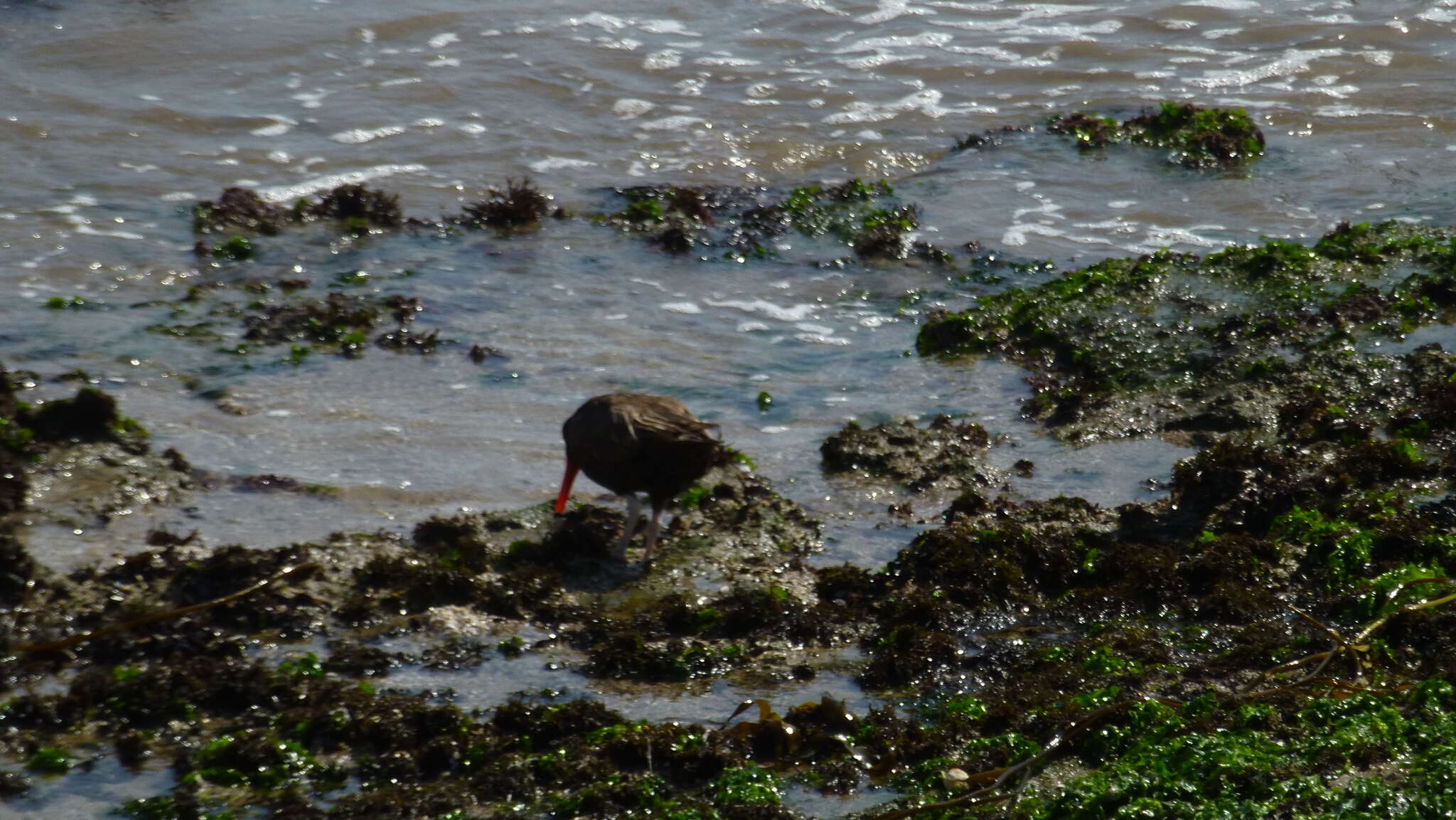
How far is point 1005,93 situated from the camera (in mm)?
15047

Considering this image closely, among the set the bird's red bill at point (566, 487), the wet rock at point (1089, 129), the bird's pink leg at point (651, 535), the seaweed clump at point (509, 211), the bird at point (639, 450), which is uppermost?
the wet rock at point (1089, 129)

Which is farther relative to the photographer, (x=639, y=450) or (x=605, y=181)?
(x=605, y=181)

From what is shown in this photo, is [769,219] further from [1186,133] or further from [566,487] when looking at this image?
[566,487]

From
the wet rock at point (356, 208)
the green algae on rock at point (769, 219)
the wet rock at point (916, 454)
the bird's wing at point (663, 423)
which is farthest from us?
the wet rock at point (356, 208)

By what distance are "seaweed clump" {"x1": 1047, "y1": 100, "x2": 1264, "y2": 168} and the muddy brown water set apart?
0.75 ft

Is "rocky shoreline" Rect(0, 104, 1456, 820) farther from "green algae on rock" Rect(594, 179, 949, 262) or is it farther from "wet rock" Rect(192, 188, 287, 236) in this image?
"wet rock" Rect(192, 188, 287, 236)

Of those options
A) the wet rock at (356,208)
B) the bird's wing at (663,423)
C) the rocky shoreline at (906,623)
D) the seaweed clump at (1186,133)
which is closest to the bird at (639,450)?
the bird's wing at (663,423)

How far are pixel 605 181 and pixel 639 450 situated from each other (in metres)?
6.65

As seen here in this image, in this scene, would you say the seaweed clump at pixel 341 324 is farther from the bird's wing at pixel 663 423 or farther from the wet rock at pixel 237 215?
the bird's wing at pixel 663 423

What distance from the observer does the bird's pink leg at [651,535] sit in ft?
19.9

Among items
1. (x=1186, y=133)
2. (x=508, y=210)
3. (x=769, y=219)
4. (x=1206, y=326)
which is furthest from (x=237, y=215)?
(x=1186, y=133)

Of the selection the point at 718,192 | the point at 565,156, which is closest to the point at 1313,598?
the point at 718,192

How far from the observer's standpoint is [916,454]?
22.8ft

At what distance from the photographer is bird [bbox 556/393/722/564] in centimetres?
605
